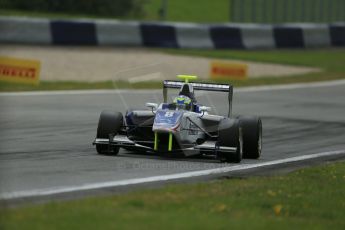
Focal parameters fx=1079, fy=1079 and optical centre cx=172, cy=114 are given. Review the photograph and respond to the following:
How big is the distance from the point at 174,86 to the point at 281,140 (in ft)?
7.95

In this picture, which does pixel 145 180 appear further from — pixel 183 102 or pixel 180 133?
pixel 183 102

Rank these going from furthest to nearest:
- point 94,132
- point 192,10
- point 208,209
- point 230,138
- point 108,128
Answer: point 192,10 < point 94,132 < point 108,128 < point 230,138 < point 208,209

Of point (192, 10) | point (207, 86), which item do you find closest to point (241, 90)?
point (207, 86)

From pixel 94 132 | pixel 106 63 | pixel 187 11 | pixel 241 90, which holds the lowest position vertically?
pixel 241 90

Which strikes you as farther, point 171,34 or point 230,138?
point 171,34

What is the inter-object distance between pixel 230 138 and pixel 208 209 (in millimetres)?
3357

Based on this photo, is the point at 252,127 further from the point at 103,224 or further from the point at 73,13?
the point at 73,13

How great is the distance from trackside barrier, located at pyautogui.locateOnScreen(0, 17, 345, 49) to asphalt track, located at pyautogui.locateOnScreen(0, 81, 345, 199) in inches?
184

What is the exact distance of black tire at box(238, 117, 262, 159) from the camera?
12.2m

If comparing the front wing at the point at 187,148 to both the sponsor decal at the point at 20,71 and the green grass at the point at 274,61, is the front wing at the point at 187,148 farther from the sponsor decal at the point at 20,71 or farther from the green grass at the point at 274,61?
the sponsor decal at the point at 20,71

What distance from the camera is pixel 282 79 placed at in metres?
23.0

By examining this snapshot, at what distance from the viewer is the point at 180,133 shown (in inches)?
452

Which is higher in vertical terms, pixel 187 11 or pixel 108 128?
pixel 108 128

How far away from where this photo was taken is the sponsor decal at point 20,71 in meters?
19.6
